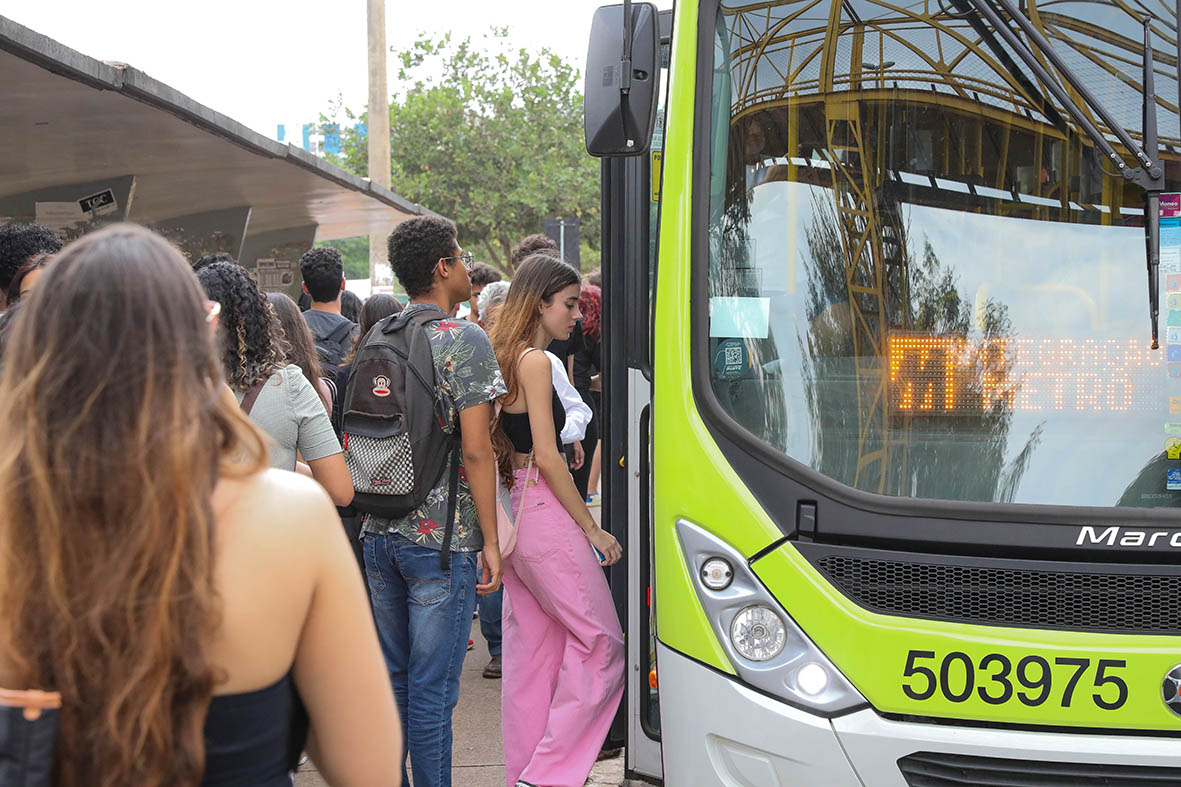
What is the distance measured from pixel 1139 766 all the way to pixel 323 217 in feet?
49.0

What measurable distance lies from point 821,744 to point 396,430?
63.0 inches

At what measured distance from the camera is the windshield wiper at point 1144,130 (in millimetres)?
3111

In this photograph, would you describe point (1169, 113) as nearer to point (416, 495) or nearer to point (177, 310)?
point (416, 495)

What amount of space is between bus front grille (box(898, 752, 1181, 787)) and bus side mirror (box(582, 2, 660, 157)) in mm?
1775

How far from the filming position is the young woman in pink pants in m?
4.21

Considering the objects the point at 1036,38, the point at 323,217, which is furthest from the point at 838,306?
the point at 323,217

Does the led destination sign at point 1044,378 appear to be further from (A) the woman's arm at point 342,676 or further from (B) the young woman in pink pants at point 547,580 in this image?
(A) the woman's arm at point 342,676

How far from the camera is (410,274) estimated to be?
13.1ft

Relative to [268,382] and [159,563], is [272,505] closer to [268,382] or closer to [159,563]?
[159,563]

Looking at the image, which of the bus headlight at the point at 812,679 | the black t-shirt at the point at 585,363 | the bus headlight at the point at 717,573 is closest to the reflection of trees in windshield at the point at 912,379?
the bus headlight at the point at 717,573

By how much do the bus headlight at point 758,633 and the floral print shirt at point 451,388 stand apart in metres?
1.11

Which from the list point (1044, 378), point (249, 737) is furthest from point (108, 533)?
point (1044, 378)

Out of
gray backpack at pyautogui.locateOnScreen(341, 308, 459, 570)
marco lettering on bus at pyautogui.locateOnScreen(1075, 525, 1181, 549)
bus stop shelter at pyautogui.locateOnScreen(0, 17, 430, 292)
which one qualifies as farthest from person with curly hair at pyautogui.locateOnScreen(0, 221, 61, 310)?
marco lettering on bus at pyautogui.locateOnScreen(1075, 525, 1181, 549)

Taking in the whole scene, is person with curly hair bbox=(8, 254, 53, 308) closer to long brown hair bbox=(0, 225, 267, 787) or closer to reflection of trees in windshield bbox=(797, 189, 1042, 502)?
reflection of trees in windshield bbox=(797, 189, 1042, 502)
